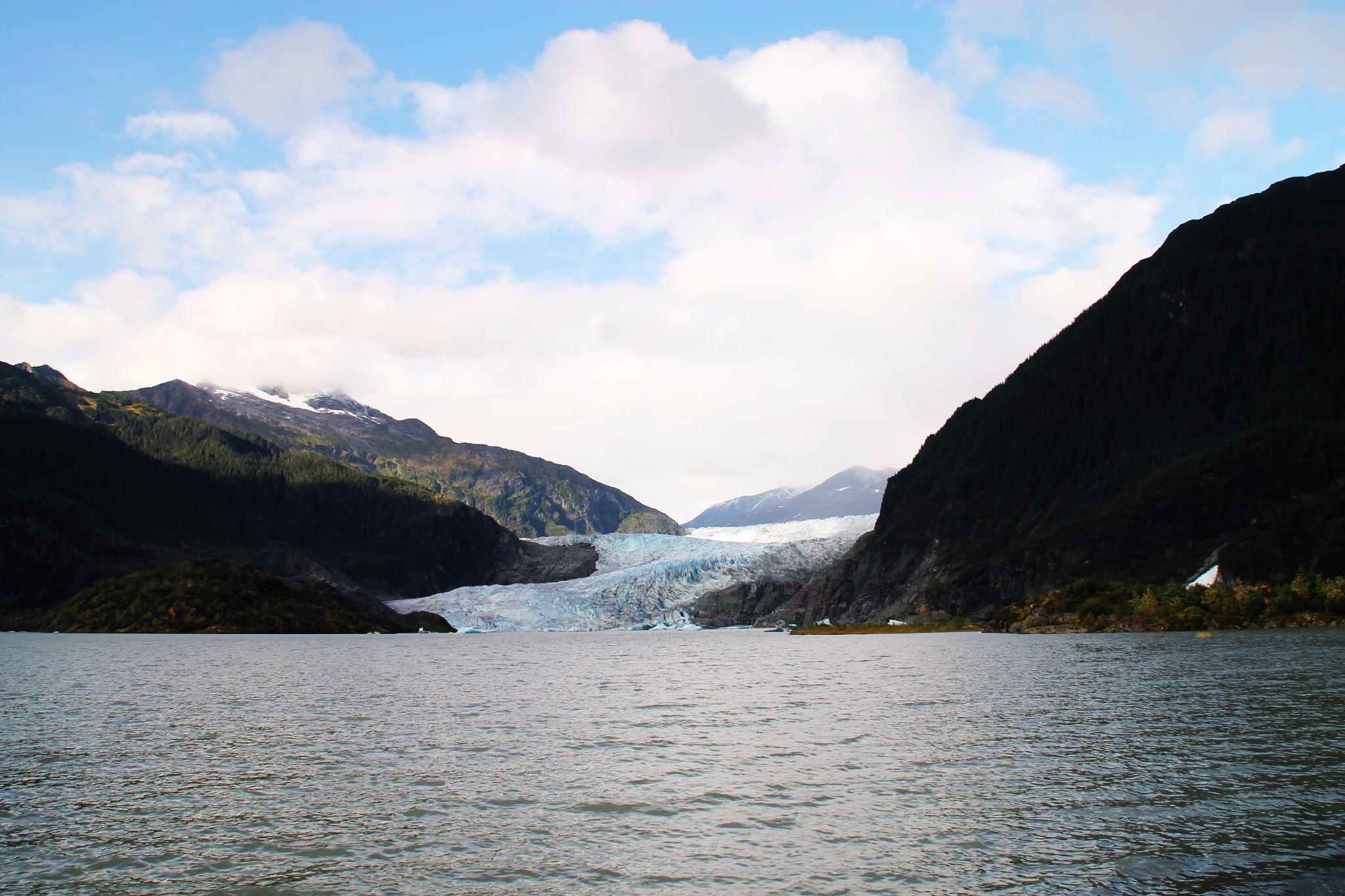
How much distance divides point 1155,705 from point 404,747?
2833 centimetres

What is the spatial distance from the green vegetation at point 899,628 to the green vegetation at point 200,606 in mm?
90854

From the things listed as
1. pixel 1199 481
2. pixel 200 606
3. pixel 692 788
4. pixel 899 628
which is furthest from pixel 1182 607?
pixel 200 606

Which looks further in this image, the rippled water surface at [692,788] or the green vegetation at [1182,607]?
the green vegetation at [1182,607]

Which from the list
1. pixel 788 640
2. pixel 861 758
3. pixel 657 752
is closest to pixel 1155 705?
pixel 861 758

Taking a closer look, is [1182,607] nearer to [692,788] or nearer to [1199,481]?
[1199,481]

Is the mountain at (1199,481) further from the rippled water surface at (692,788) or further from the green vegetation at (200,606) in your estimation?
the green vegetation at (200,606)

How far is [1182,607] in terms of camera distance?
363 ft

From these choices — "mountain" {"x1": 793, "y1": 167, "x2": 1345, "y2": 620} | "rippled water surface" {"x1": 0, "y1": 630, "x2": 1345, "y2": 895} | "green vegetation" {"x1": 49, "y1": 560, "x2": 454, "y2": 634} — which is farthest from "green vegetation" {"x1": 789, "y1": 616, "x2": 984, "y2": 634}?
"rippled water surface" {"x1": 0, "y1": 630, "x2": 1345, "y2": 895}

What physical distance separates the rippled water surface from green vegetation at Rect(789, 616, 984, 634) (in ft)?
352

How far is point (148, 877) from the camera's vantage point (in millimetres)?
15656

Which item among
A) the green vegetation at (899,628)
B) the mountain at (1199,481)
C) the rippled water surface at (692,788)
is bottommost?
the green vegetation at (899,628)

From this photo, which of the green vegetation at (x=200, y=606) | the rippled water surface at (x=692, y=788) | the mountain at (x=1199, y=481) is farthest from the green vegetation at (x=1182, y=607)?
the green vegetation at (x=200, y=606)

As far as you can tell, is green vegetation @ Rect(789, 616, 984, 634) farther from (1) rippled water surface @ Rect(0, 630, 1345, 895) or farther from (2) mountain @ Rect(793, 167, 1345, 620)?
(1) rippled water surface @ Rect(0, 630, 1345, 895)

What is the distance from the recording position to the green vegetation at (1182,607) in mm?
101375
